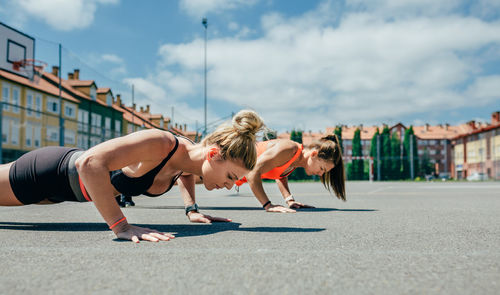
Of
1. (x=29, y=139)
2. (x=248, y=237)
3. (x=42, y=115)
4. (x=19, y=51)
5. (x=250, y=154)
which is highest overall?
(x=19, y=51)

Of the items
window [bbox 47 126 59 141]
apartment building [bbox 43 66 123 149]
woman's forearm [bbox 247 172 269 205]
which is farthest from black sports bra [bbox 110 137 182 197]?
apartment building [bbox 43 66 123 149]

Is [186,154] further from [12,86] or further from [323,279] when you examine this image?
[12,86]

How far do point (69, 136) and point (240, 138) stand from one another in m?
12.3

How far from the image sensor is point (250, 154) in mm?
2625

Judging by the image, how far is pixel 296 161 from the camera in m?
4.98

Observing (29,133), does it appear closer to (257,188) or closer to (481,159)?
(257,188)

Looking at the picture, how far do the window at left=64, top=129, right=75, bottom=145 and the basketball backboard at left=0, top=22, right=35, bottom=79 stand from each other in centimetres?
464

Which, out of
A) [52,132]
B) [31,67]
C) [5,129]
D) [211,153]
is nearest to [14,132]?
[5,129]

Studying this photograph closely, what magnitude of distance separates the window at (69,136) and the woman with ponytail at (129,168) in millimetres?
10798

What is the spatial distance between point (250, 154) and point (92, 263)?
49.7 inches

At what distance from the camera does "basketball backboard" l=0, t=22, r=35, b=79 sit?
15516mm

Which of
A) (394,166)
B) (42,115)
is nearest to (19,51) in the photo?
(42,115)

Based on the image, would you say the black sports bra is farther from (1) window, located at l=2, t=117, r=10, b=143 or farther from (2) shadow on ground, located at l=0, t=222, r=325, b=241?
(1) window, located at l=2, t=117, r=10, b=143

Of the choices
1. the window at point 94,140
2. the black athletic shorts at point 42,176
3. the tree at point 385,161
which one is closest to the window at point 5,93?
the window at point 94,140
